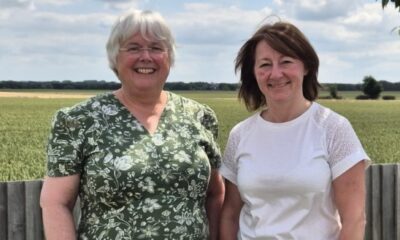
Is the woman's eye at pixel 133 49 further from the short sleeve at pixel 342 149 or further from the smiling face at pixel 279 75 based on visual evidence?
the short sleeve at pixel 342 149

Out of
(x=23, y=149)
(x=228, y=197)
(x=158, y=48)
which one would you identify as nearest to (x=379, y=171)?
(x=228, y=197)

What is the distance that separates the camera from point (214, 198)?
3258 millimetres

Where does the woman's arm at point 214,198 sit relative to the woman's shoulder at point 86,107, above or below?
below

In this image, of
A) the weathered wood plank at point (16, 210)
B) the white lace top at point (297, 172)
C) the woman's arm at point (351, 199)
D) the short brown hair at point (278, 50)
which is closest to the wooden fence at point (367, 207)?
the weathered wood plank at point (16, 210)

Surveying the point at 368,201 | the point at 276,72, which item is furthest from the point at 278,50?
the point at 368,201

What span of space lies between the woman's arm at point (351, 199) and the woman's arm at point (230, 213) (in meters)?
0.52

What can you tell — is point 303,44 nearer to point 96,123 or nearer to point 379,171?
point 96,123

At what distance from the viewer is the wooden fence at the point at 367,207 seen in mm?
4281

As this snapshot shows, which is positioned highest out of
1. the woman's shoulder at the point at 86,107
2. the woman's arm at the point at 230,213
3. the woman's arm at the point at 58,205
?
the woman's shoulder at the point at 86,107

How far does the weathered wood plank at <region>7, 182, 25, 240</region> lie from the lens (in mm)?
4273

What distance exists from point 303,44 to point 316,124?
0.33 meters

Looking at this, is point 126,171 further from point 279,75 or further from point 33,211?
point 33,211

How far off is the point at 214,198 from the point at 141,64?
0.80 metres

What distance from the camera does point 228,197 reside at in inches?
119
